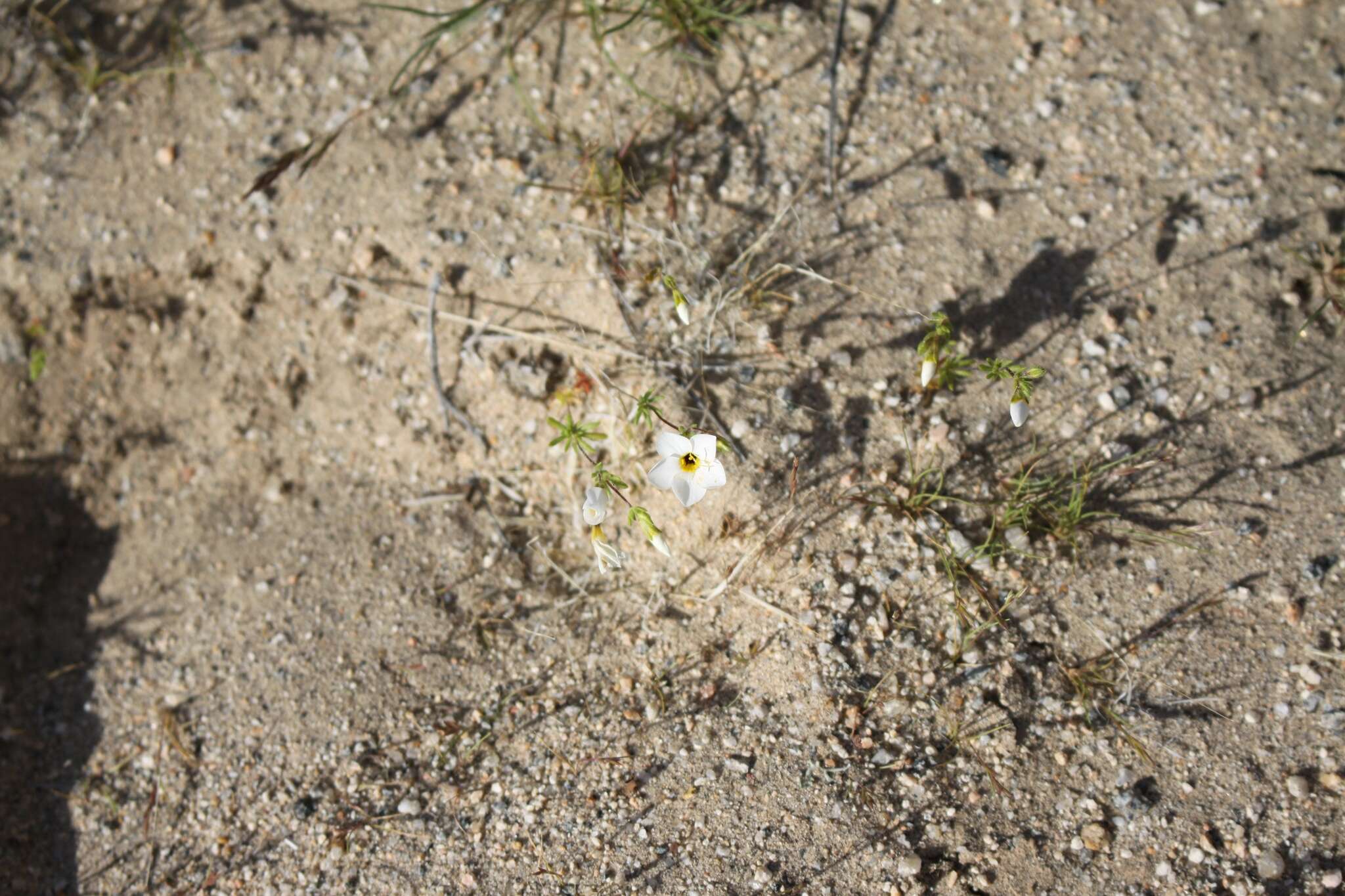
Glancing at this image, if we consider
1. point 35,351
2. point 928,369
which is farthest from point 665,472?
point 35,351

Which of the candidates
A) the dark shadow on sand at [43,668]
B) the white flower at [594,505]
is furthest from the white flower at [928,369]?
the dark shadow on sand at [43,668]

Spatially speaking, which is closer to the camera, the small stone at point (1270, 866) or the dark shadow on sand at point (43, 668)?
A: the small stone at point (1270, 866)

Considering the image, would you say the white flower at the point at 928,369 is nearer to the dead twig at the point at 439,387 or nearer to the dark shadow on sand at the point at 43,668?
the dead twig at the point at 439,387

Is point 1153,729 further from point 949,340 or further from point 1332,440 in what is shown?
point 949,340

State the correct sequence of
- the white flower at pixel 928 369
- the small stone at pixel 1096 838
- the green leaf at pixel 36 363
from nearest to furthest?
the small stone at pixel 1096 838, the white flower at pixel 928 369, the green leaf at pixel 36 363

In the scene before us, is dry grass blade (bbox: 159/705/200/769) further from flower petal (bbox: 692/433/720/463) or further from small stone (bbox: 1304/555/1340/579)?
small stone (bbox: 1304/555/1340/579)

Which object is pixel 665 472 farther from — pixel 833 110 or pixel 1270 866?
pixel 1270 866

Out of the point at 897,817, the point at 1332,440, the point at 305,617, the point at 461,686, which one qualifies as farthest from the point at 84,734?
the point at 1332,440
